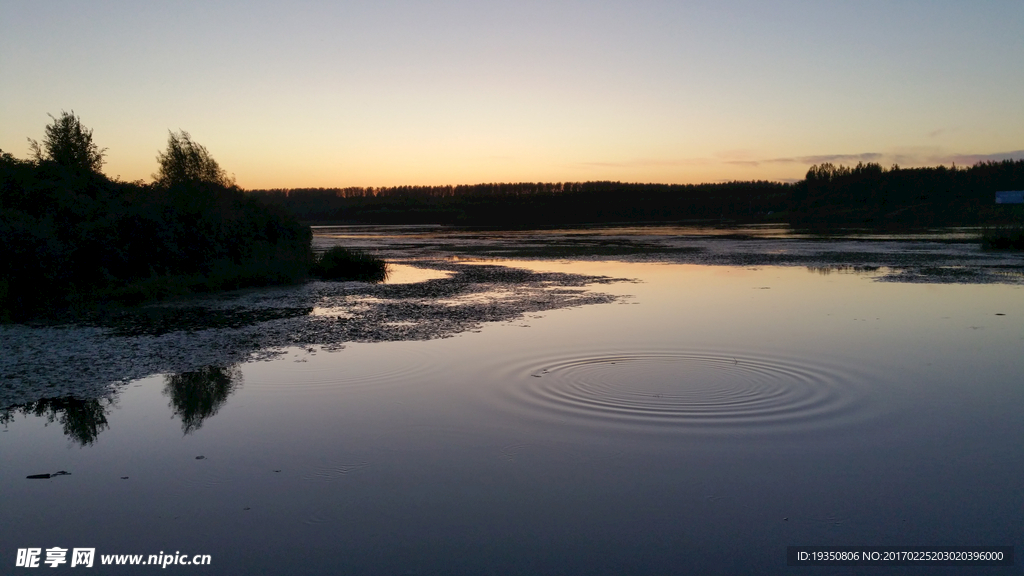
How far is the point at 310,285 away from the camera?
18.6 m

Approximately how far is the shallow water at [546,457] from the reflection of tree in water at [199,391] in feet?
0.15

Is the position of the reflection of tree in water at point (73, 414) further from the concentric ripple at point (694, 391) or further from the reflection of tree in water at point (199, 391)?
the concentric ripple at point (694, 391)

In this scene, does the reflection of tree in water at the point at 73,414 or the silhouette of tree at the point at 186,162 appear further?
the silhouette of tree at the point at 186,162

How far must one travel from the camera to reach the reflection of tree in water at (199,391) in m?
6.82

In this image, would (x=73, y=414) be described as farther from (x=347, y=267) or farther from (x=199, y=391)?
(x=347, y=267)

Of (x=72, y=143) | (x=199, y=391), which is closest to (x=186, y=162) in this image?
(x=72, y=143)

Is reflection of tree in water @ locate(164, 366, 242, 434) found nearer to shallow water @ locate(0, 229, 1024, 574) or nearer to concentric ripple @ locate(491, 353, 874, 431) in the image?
shallow water @ locate(0, 229, 1024, 574)

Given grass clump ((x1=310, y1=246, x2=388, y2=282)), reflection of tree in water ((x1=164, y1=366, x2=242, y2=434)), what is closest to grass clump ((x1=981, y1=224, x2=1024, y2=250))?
grass clump ((x1=310, y1=246, x2=388, y2=282))

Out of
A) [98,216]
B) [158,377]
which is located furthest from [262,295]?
[158,377]

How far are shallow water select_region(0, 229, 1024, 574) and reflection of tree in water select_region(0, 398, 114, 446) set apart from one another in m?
0.06

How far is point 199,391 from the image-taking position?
7.70 m

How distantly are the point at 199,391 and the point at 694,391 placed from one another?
18.2 feet

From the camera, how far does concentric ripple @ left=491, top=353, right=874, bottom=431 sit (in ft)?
20.9

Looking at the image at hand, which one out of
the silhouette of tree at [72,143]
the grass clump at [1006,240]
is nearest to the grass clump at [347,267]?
the silhouette of tree at [72,143]
